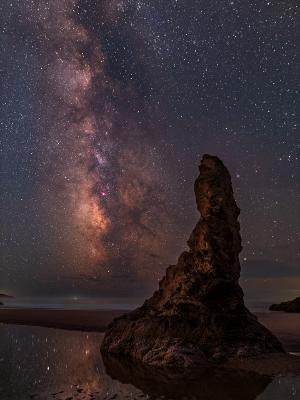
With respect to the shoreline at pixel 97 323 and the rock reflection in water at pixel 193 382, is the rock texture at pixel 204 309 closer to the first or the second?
the rock reflection in water at pixel 193 382

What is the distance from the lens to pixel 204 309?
84.3ft

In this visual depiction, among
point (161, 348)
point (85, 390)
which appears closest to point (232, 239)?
point (161, 348)

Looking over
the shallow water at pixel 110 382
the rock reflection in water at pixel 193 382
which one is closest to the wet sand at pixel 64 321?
the shallow water at pixel 110 382

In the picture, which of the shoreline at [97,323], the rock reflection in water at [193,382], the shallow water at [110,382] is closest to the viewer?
the shallow water at [110,382]

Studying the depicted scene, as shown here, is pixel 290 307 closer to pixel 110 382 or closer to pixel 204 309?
pixel 204 309

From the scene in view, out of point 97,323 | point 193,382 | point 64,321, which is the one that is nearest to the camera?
point 193,382

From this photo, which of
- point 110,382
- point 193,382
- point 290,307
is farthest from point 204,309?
point 290,307

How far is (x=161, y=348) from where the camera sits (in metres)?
23.8

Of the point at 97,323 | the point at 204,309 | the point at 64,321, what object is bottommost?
the point at 204,309

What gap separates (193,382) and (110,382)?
3418mm

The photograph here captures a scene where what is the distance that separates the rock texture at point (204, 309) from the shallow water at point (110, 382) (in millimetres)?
2579

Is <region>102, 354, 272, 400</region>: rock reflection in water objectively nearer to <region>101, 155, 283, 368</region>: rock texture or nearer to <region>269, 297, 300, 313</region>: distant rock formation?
<region>101, 155, 283, 368</region>: rock texture

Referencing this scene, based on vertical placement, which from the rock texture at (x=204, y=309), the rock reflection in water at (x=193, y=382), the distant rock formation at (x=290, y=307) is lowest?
the rock reflection in water at (x=193, y=382)

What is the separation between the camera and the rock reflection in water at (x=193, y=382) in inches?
585
